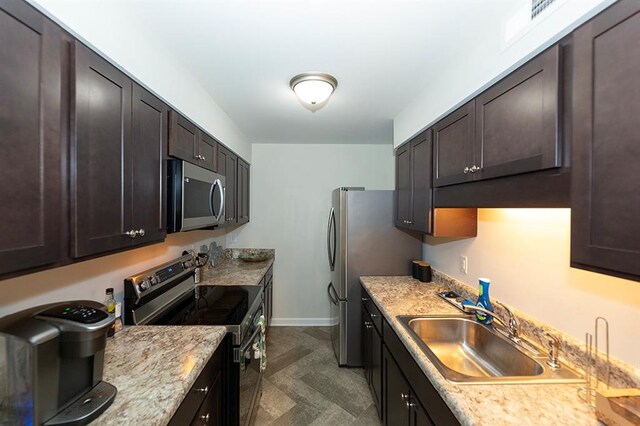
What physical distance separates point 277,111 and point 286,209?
1.56 metres

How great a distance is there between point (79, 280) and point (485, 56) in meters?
2.29

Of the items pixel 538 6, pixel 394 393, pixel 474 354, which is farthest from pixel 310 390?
pixel 538 6

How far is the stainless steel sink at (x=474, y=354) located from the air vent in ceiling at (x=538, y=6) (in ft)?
4.70

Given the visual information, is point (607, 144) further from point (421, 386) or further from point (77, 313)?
point (77, 313)

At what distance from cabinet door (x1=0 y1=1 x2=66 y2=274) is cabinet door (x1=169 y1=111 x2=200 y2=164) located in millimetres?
703

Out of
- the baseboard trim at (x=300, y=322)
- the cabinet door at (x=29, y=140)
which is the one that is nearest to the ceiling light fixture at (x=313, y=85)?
the cabinet door at (x=29, y=140)

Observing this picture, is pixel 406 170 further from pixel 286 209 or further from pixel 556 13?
pixel 286 209

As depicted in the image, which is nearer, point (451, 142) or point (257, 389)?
point (451, 142)

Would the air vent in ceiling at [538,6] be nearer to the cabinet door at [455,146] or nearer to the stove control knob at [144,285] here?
the cabinet door at [455,146]

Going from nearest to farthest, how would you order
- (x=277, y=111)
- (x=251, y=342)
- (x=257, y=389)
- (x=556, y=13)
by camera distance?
(x=556, y=13)
(x=251, y=342)
(x=257, y=389)
(x=277, y=111)

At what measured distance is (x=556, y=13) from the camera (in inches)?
38.9

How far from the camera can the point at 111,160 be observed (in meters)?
1.15

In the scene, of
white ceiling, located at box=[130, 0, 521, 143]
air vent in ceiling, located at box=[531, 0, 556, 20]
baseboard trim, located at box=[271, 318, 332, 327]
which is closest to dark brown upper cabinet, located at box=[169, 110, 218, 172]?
white ceiling, located at box=[130, 0, 521, 143]

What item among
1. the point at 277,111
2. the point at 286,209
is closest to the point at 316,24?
the point at 277,111
